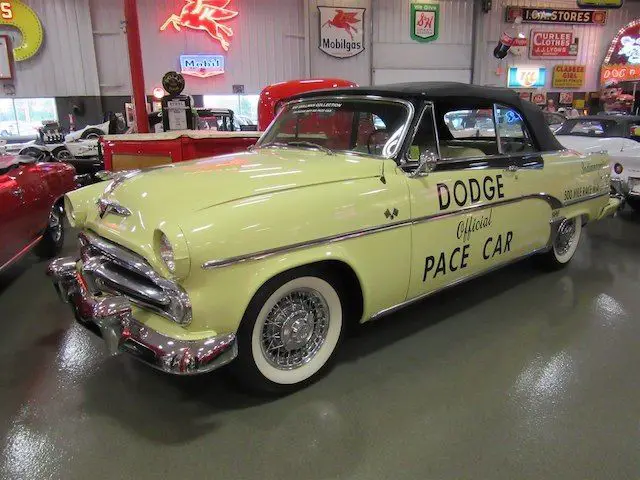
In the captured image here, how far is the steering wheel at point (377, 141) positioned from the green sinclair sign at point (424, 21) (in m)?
15.0

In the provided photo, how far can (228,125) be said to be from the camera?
13.1 metres

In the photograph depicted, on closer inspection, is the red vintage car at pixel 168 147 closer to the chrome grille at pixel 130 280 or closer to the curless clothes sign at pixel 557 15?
the chrome grille at pixel 130 280

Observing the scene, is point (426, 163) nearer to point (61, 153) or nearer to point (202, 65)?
point (61, 153)

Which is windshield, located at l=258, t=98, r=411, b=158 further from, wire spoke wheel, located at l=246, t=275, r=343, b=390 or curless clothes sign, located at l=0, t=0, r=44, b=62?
curless clothes sign, located at l=0, t=0, r=44, b=62

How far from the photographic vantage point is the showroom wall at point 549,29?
17.4 metres

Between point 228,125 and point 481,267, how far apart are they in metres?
10.8

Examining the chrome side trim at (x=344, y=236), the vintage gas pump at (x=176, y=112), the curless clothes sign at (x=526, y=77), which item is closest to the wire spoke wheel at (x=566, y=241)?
the chrome side trim at (x=344, y=236)

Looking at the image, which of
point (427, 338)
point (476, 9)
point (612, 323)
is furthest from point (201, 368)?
point (476, 9)

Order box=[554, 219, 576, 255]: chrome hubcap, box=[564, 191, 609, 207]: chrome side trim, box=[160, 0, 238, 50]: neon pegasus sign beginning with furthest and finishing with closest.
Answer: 1. box=[160, 0, 238, 50]: neon pegasus sign
2. box=[554, 219, 576, 255]: chrome hubcap
3. box=[564, 191, 609, 207]: chrome side trim

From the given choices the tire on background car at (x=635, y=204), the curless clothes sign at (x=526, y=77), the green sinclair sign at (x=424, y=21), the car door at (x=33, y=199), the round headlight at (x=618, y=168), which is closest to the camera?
the car door at (x=33, y=199)

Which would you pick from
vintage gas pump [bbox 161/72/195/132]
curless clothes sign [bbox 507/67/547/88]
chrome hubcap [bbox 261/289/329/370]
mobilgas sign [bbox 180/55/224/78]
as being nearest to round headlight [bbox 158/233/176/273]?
chrome hubcap [bbox 261/289/329/370]

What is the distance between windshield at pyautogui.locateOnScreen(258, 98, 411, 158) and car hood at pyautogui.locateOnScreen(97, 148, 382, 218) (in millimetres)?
177

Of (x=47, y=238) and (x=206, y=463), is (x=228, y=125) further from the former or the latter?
(x=206, y=463)

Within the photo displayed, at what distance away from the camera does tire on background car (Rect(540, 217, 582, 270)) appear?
4.45 metres
